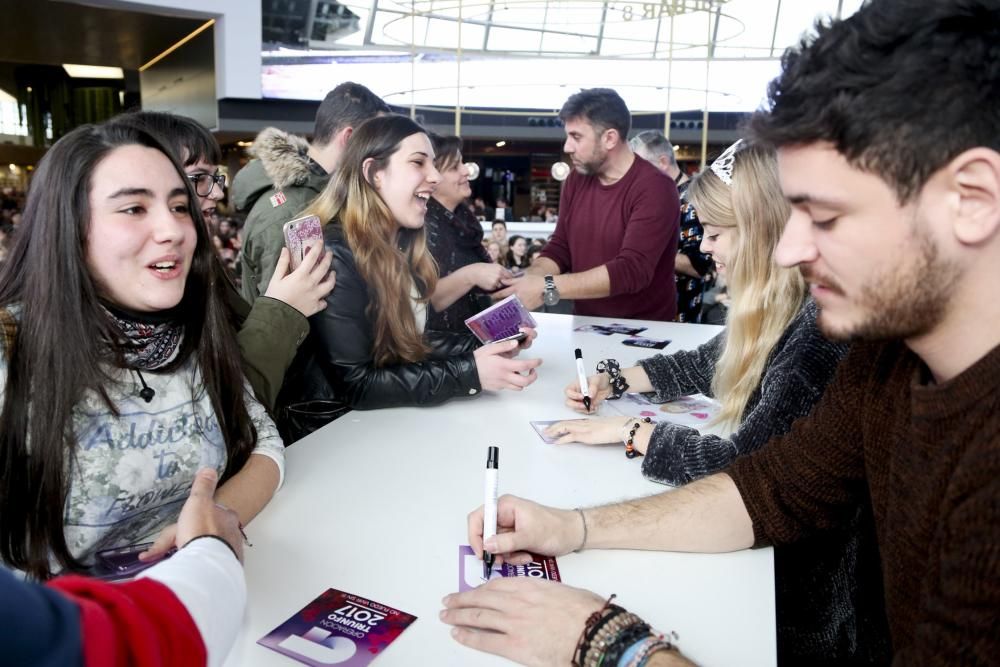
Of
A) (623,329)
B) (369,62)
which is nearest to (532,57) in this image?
(369,62)

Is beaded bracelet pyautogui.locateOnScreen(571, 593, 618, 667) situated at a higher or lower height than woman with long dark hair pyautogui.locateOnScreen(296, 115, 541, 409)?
lower

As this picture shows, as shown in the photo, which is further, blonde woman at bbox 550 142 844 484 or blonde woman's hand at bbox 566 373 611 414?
blonde woman's hand at bbox 566 373 611 414

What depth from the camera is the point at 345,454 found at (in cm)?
178

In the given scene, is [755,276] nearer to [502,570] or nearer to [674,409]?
[674,409]

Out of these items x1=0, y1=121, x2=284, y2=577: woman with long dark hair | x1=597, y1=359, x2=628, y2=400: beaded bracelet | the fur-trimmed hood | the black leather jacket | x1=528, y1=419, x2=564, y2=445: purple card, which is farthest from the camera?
the fur-trimmed hood

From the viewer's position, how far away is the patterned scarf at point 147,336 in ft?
4.44

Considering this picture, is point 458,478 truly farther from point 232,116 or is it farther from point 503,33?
point 503,33

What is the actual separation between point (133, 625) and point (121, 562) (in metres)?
0.60

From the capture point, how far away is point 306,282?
1951 mm

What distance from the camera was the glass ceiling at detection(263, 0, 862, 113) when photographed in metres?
12.5

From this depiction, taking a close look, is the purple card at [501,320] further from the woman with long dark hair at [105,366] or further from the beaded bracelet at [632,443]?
the woman with long dark hair at [105,366]

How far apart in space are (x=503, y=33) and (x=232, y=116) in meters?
6.46

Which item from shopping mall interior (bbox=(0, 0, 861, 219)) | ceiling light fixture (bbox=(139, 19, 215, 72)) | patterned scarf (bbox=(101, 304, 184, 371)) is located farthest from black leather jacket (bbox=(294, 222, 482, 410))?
ceiling light fixture (bbox=(139, 19, 215, 72))

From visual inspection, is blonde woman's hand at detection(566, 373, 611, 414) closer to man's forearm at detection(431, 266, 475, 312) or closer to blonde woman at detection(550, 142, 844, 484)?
blonde woman at detection(550, 142, 844, 484)
